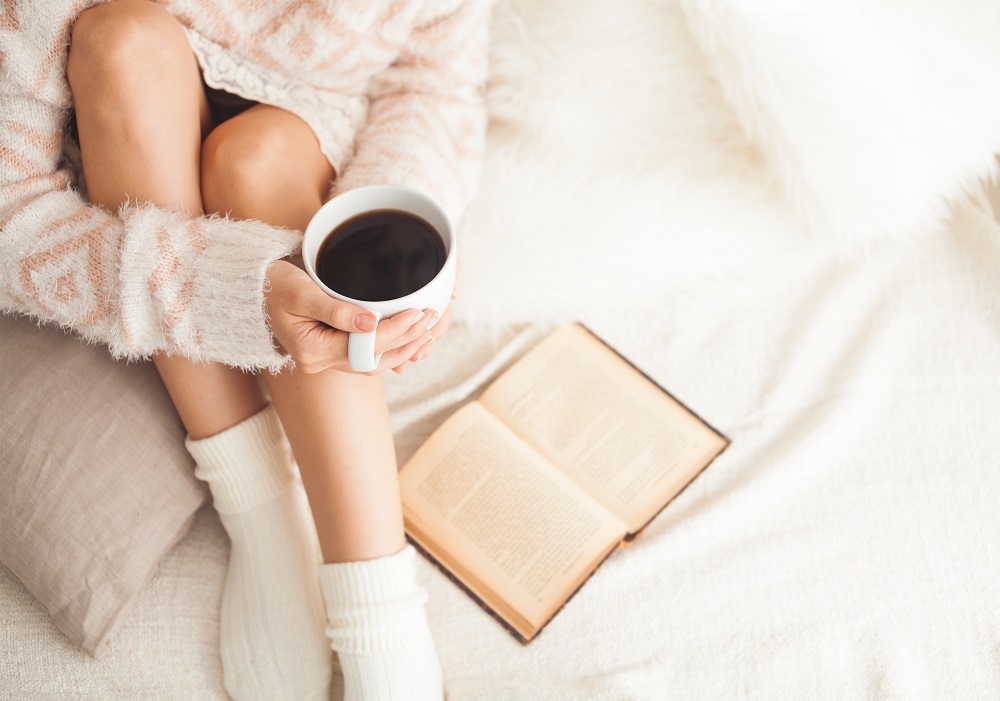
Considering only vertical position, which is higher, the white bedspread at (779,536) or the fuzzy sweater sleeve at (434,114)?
the fuzzy sweater sleeve at (434,114)

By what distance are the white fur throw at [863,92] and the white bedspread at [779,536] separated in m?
0.12

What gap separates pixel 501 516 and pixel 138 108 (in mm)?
505

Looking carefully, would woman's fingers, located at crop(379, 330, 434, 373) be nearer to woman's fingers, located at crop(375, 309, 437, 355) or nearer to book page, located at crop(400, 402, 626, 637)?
woman's fingers, located at crop(375, 309, 437, 355)

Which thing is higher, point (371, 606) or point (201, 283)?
point (201, 283)

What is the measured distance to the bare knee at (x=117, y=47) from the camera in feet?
2.09

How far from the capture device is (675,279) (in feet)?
3.06

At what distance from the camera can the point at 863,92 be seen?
803mm

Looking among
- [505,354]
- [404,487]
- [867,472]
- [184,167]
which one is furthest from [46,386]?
[867,472]

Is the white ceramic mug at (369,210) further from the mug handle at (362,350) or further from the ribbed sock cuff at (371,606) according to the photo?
the ribbed sock cuff at (371,606)

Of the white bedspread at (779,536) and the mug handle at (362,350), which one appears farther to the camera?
the white bedspread at (779,536)

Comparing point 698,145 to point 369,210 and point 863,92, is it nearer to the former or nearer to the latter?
point 863,92

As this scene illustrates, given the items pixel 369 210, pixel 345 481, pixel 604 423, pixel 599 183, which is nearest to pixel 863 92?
pixel 599 183

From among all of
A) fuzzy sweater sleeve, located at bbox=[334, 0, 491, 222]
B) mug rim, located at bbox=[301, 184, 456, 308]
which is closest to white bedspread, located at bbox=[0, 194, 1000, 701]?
fuzzy sweater sleeve, located at bbox=[334, 0, 491, 222]

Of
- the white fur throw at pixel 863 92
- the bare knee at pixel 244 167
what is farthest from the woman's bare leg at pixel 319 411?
the white fur throw at pixel 863 92
